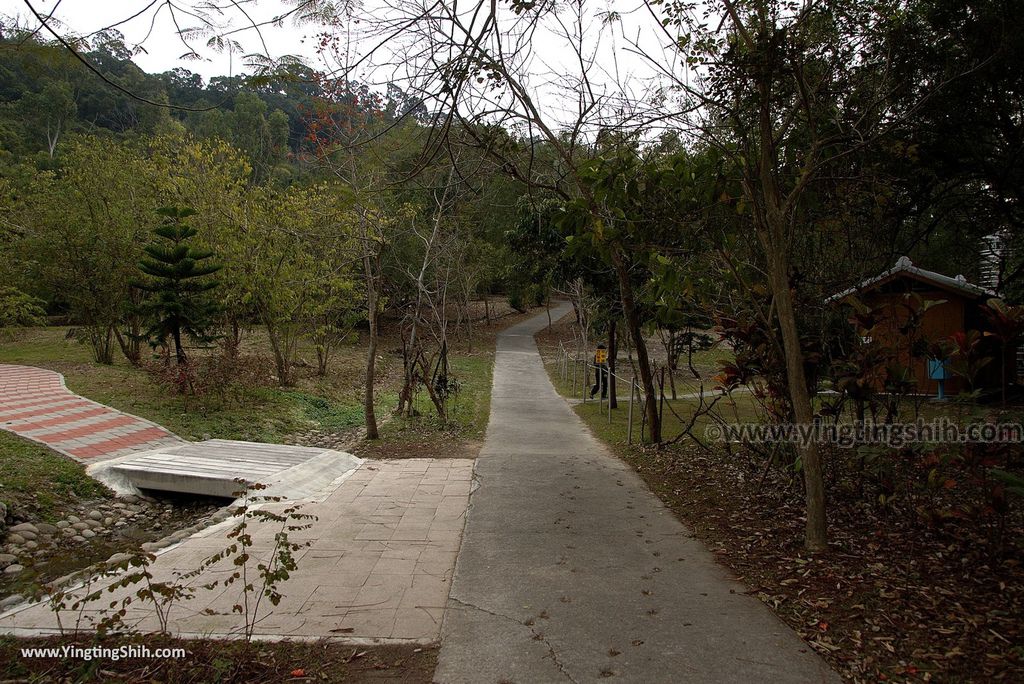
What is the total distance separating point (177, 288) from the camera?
41.7ft

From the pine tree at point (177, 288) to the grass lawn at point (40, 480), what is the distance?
4457mm

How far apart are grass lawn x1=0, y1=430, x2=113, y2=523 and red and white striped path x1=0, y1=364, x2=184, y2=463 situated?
1.04 feet

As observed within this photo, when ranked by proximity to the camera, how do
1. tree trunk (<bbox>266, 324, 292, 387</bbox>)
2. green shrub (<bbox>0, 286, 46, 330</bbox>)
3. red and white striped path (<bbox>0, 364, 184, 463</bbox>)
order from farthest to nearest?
green shrub (<bbox>0, 286, 46, 330</bbox>) → tree trunk (<bbox>266, 324, 292, 387</bbox>) → red and white striped path (<bbox>0, 364, 184, 463</bbox>)

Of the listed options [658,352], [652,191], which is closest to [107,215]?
[652,191]

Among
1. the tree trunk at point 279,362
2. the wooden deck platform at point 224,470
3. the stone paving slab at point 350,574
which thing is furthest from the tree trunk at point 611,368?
the tree trunk at point 279,362

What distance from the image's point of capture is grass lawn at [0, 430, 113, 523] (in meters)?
6.47

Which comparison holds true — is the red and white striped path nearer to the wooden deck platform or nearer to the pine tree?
the wooden deck platform

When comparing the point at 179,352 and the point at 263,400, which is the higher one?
the point at 179,352

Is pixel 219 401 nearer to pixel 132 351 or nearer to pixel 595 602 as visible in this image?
pixel 132 351

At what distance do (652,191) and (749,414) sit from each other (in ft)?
24.9

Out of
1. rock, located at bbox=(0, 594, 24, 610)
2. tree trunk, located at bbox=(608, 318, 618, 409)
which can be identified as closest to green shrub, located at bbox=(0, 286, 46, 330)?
tree trunk, located at bbox=(608, 318, 618, 409)

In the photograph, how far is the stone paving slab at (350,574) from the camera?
150 inches

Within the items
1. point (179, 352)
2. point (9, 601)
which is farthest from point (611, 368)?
point (9, 601)

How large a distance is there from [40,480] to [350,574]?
168 inches
